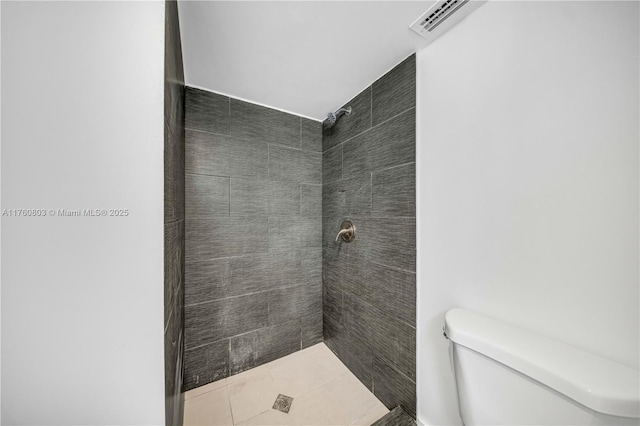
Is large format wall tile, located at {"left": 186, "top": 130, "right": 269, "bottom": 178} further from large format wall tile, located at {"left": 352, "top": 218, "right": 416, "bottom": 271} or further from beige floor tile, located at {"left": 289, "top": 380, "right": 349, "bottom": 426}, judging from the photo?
beige floor tile, located at {"left": 289, "top": 380, "right": 349, "bottom": 426}

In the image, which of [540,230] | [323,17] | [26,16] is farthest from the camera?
[323,17]

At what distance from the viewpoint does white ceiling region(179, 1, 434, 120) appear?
33.5 inches

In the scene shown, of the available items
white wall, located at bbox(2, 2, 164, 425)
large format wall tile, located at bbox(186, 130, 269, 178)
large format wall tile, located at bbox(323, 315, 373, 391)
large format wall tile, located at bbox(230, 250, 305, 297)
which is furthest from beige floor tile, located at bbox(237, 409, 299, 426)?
large format wall tile, located at bbox(186, 130, 269, 178)

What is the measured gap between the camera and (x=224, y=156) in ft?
4.57

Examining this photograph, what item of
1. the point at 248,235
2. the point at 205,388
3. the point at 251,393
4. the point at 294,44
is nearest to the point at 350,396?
the point at 251,393

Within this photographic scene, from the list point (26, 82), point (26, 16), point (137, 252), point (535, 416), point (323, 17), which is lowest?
point (535, 416)

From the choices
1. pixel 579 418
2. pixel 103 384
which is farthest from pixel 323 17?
pixel 579 418

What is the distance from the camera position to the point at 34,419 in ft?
1.42

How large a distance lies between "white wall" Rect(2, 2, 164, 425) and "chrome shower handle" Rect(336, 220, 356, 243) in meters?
1.08

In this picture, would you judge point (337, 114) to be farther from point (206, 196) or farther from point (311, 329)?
point (311, 329)

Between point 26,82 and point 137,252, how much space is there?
40 centimetres

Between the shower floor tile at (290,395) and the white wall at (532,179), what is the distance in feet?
1.32

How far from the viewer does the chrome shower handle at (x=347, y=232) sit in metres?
1.41

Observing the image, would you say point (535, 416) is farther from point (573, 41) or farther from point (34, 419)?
point (34, 419)
